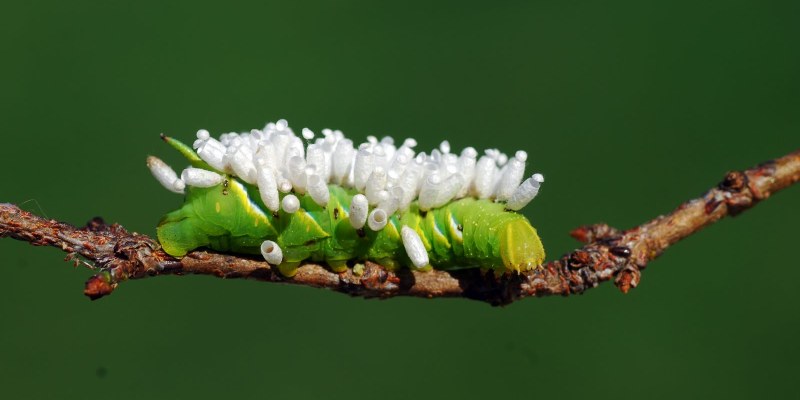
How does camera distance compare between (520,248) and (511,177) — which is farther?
(511,177)

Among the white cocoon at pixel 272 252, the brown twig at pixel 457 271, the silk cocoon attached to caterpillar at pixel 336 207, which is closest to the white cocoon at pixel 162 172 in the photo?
the silk cocoon attached to caterpillar at pixel 336 207

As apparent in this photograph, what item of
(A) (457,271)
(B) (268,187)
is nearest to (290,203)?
(B) (268,187)

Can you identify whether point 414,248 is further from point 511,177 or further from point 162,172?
point 162,172

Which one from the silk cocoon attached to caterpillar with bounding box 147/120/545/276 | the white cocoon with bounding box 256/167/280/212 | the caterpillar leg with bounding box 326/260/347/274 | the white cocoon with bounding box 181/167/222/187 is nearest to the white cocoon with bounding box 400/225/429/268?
the silk cocoon attached to caterpillar with bounding box 147/120/545/276

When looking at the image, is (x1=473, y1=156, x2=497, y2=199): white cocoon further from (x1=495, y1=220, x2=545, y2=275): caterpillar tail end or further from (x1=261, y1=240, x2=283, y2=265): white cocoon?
(x1=261, y1=240, x2=283, y2=265): white cocoon

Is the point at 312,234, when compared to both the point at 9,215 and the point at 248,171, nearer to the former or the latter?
the point at 248,171

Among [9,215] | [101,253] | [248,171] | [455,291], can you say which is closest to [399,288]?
[455,291]
